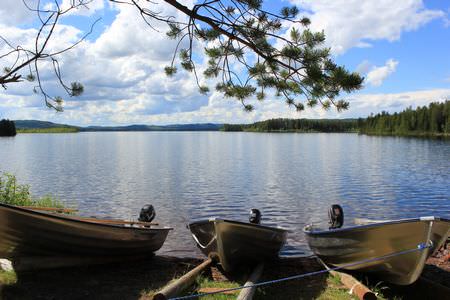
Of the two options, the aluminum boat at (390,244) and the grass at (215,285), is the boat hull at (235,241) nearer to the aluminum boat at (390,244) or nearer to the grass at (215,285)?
the grass at (215,285)

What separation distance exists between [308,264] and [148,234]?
4.11 metres

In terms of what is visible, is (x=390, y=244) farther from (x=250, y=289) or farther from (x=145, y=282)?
(x=145, y=282)

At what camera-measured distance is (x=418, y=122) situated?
158250 mm

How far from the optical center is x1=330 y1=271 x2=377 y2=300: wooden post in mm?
7320

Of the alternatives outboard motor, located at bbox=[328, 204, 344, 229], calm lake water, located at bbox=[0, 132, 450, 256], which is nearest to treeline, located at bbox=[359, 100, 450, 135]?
calm lake water, located at bbox=[0, 132, 450, 256]

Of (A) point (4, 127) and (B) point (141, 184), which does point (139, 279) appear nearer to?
(B) point (141, 184)

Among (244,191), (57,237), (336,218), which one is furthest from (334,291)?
(244,191)

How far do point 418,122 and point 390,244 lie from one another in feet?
539

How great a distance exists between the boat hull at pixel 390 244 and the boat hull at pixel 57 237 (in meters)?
4.83

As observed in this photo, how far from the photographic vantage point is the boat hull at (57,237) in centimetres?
852

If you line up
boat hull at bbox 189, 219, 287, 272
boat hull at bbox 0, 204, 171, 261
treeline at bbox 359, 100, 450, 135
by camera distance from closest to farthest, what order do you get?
boat hull at bbox 0, 204, 171, 261, boat hull at bbox 189, 219, 287, 272, treeline at bbox 359, 100, 450, 135

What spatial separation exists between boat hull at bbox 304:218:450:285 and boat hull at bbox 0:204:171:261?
483 cm

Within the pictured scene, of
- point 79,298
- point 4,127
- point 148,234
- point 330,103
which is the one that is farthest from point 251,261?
point 4,127

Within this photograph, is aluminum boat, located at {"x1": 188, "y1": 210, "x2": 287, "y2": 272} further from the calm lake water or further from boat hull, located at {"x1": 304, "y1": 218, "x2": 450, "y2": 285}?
the calm lake water
